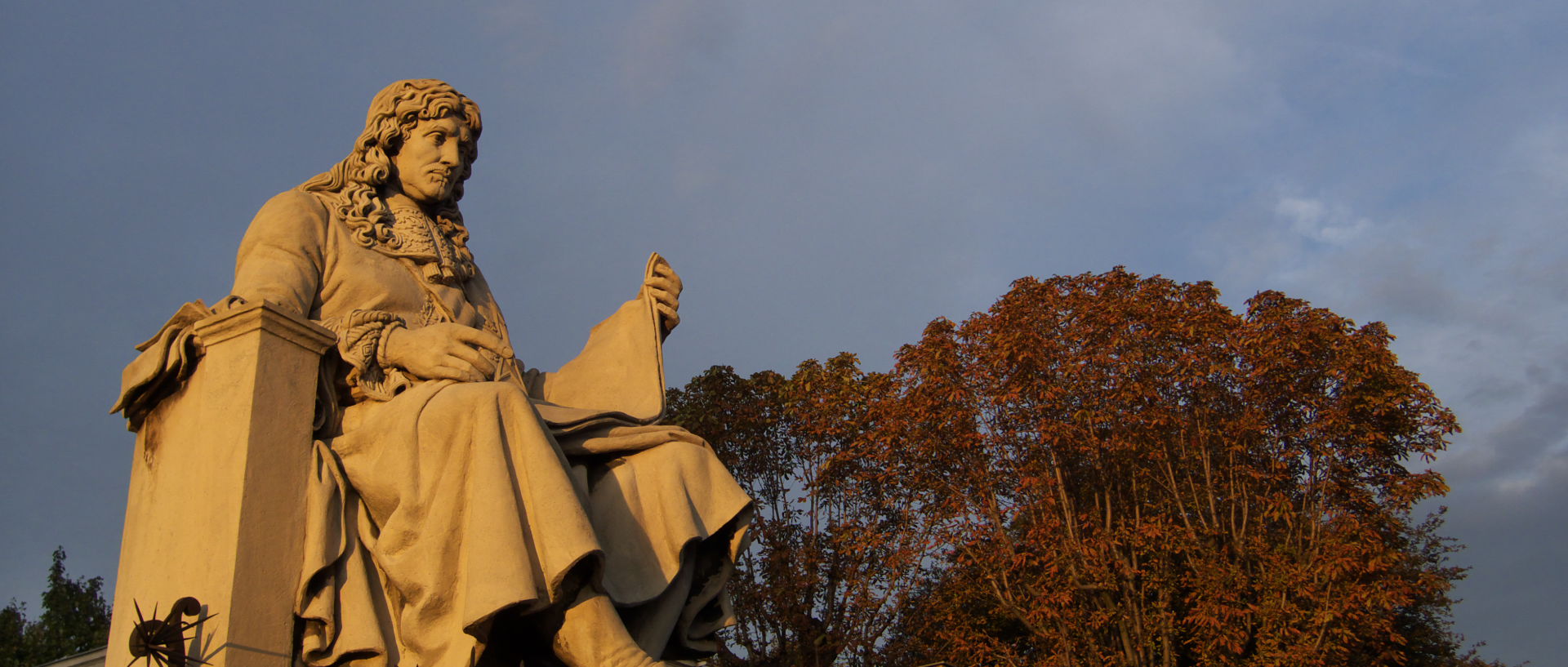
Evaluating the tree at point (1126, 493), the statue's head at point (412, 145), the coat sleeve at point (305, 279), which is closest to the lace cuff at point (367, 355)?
the coat sleeve at point (305, 279)

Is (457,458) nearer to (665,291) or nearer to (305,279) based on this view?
(305,279)

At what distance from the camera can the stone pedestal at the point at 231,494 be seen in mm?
3766

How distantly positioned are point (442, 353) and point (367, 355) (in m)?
0.25

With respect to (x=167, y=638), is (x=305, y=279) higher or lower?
higher

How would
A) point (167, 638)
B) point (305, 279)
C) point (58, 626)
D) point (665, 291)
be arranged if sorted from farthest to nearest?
point (58, 626)
point (665, 291)
point (305, 279)
point (167, 638)

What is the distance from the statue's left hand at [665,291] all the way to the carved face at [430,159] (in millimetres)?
927

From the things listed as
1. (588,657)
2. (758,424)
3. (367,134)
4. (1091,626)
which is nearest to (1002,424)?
(1091,626)

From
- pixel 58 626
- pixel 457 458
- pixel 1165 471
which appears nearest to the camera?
pixel 457 458

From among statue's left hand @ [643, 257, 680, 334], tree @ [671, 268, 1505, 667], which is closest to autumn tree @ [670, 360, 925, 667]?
tree @ [671, 268, 1505, 667]

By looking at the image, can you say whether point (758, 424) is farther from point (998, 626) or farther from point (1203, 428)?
point (1203, 428)

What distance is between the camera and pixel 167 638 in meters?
3.59

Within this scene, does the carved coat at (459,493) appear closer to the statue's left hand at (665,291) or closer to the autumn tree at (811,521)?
the statue's left hand at (665,291)

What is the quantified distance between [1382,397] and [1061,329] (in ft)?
9.01

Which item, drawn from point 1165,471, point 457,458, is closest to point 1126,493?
point 1165,471
